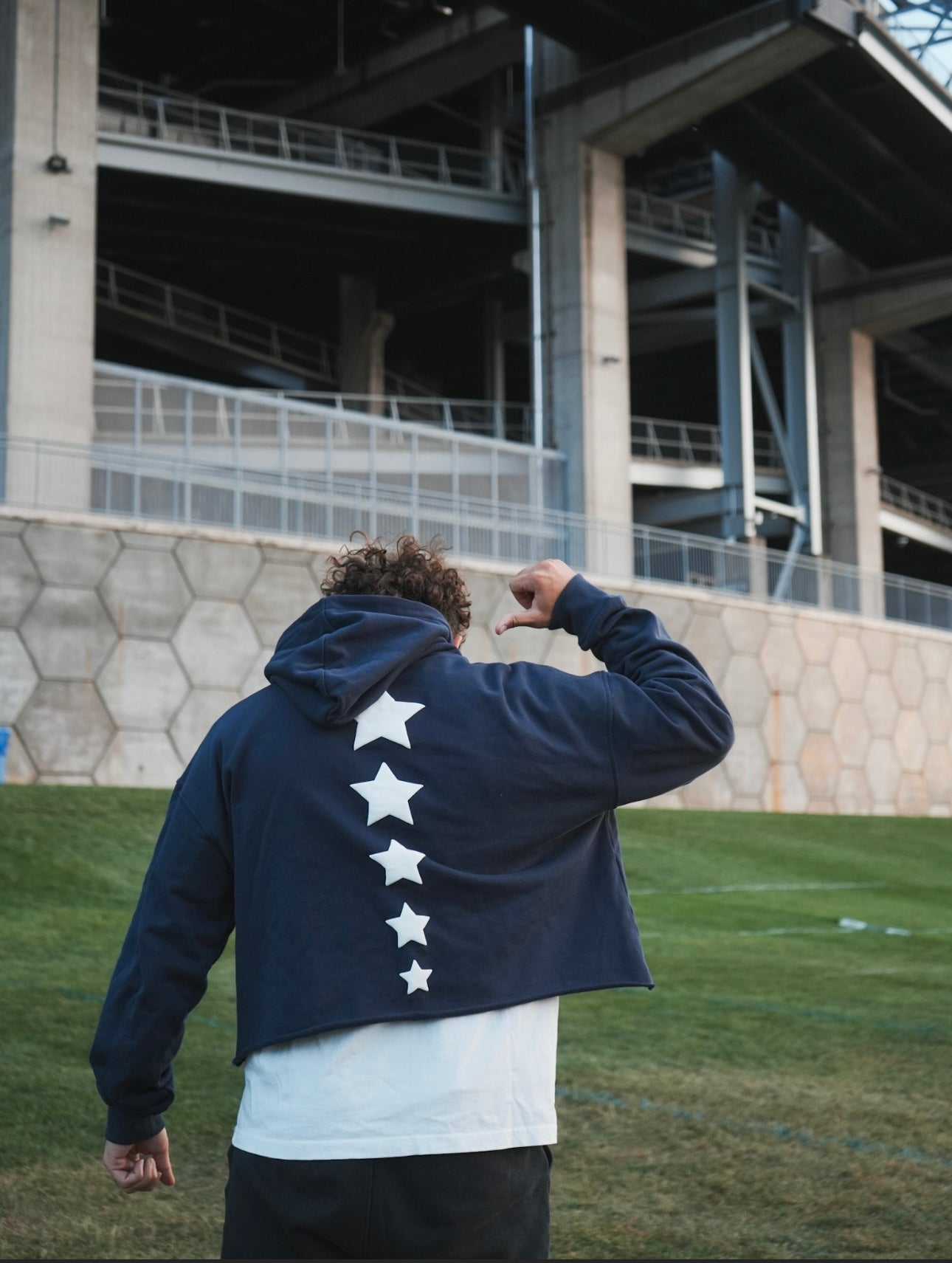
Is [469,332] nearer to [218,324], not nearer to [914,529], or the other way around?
[218,324]

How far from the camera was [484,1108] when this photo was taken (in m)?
2.12

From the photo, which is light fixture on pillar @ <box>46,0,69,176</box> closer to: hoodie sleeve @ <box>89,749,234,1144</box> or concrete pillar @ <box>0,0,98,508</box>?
concrete pillar @ <box>0,0,98,508</box>

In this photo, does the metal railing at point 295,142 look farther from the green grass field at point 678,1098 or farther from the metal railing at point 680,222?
the green grass field at point 678,1098

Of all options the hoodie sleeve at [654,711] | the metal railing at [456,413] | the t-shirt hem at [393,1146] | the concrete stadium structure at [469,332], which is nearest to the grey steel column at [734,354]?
the concrete stadium structure at [469,332]

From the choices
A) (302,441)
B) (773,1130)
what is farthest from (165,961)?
(302,441)

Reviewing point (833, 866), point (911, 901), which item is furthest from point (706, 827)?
point (911, 901)

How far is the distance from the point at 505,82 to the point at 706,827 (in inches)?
930

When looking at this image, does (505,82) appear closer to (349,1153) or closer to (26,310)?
(26,310)

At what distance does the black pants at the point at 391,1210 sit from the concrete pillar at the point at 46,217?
21.9 m

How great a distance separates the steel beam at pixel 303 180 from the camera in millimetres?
27328

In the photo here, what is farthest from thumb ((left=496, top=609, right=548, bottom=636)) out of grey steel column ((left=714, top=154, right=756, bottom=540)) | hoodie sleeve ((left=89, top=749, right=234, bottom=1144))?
grey steel column ((left=714, top=154, right=756, bottom=540))

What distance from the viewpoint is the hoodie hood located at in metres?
2.19

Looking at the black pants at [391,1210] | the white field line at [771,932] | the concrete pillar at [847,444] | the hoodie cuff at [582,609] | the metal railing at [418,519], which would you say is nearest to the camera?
the black pants at [391,1210]

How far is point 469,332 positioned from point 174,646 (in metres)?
23.4
